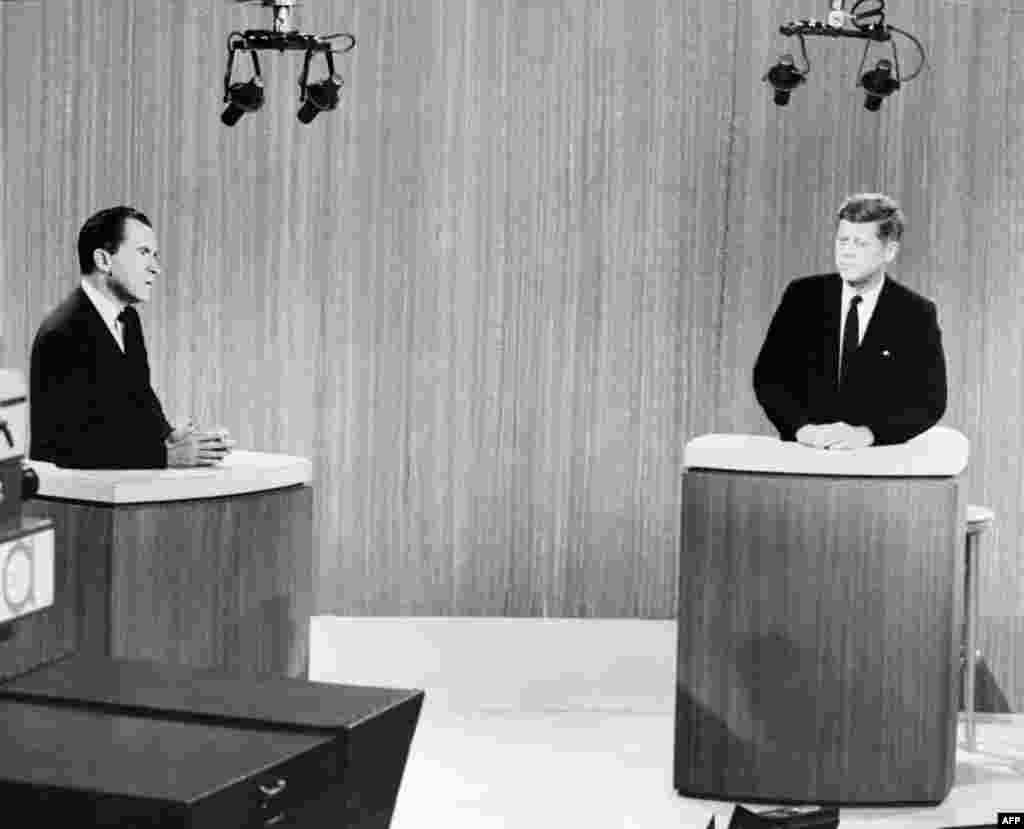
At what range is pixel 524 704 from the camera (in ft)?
20.7

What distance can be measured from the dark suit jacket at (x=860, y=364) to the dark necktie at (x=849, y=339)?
0.05 ft

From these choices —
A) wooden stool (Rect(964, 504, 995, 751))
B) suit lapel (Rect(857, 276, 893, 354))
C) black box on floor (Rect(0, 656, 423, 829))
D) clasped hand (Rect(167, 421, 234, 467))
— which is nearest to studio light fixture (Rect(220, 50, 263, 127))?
clasped hand (Rect(167, 421, 234, 467))

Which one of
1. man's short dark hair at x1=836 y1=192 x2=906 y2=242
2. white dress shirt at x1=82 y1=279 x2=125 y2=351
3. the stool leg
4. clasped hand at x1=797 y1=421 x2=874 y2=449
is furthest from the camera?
the stool leg

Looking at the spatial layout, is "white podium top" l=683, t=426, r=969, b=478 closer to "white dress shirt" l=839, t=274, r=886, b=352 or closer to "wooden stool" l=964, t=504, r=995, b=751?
"white dress shirt" l=839, t=274, r=886, b=352

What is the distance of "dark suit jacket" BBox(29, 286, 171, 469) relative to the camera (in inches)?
192

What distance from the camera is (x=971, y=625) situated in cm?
580

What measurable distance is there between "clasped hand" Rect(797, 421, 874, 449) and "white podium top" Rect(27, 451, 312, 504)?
4.45ft

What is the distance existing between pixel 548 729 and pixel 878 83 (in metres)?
2.19

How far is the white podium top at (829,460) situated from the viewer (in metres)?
5.04

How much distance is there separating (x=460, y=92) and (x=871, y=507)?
2319 millimetres

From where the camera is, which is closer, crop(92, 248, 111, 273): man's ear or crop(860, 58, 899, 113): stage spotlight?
crop(92, 248, 111, 273): man's ear

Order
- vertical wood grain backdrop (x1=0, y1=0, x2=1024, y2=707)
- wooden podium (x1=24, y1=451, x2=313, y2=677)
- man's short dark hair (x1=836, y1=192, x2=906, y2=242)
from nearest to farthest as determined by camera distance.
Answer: wooden podium (x1=24, y1=451, x2=313, y2=677), man's short dark hair (x1=836, y1=192, x2=906, y2=242), vertical wood grain backdrop (x1=0, y1=0, x2=1024, y2=707)

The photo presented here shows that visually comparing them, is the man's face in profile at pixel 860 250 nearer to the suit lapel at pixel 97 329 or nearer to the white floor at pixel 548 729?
the white floor at pixel 548 729

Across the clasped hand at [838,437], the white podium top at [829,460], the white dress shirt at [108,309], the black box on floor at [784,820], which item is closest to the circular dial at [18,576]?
the black box on floor at [784,820]
